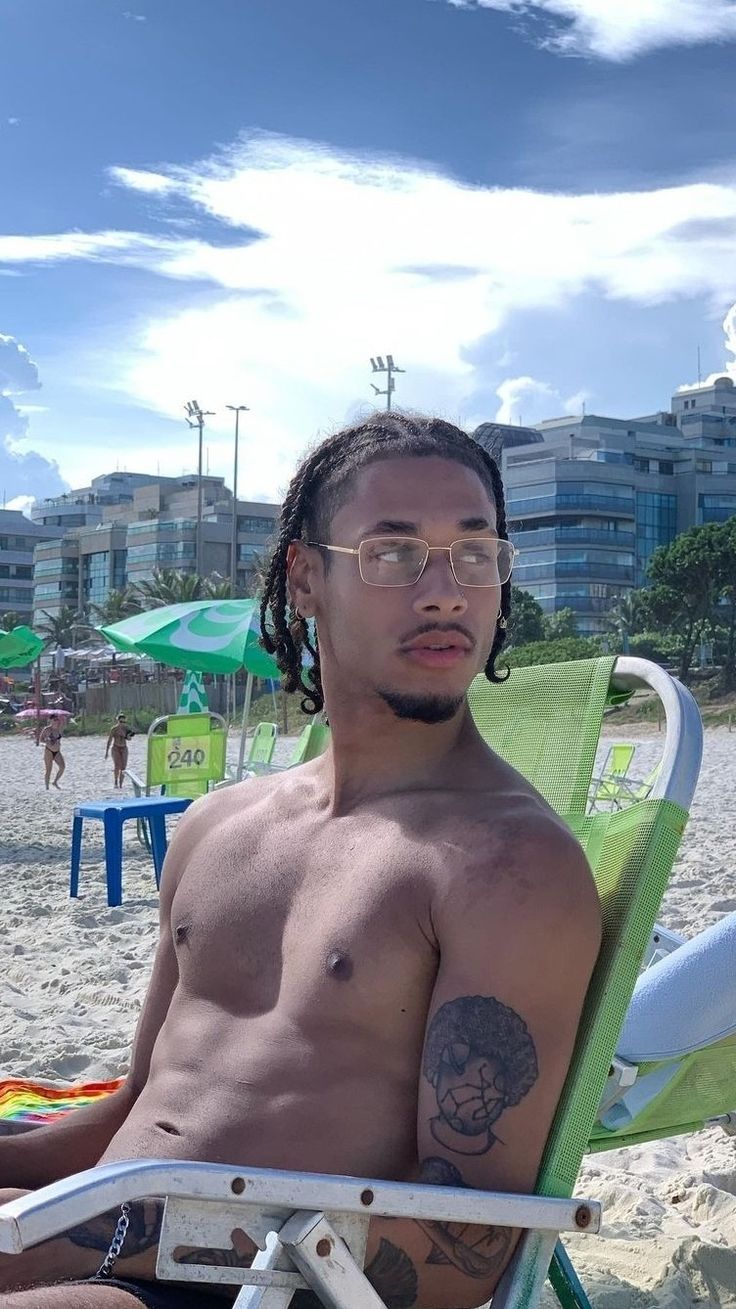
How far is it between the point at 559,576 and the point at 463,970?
8639 centimetres

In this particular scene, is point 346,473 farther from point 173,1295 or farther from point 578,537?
point 578,537

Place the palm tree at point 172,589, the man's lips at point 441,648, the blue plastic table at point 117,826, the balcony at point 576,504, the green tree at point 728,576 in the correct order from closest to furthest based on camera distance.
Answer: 1. the man's lips at point 441,648
2. the blue plastic table at point 117,826
3. the green tree at point 728,576
4. the palm tree at point 172,589
5. the balcony at point 576,504

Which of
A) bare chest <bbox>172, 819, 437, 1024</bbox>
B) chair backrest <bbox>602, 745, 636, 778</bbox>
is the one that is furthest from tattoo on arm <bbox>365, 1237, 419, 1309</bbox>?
chair backrest <bbox>602, 745, 636, 778</bbox>

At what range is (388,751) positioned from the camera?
185 cm

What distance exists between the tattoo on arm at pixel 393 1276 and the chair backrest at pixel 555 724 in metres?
0.92

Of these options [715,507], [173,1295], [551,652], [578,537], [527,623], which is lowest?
[551,652]

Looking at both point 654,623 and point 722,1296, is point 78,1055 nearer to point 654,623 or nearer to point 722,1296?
point 722,1296

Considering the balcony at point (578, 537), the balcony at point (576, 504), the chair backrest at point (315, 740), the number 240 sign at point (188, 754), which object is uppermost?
the balcony at point (576, 504)

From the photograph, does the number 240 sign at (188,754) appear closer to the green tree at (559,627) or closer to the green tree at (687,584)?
the green tree at (687,584)

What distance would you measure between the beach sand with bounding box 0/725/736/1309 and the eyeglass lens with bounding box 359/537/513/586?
1.44 meters

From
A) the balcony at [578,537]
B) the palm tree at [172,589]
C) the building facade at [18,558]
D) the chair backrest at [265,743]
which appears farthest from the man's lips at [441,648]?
the building facade at [18,558]

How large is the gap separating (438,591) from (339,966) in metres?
0.50

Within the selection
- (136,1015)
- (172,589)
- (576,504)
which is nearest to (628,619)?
(172,589)

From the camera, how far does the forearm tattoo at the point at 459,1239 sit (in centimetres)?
145
